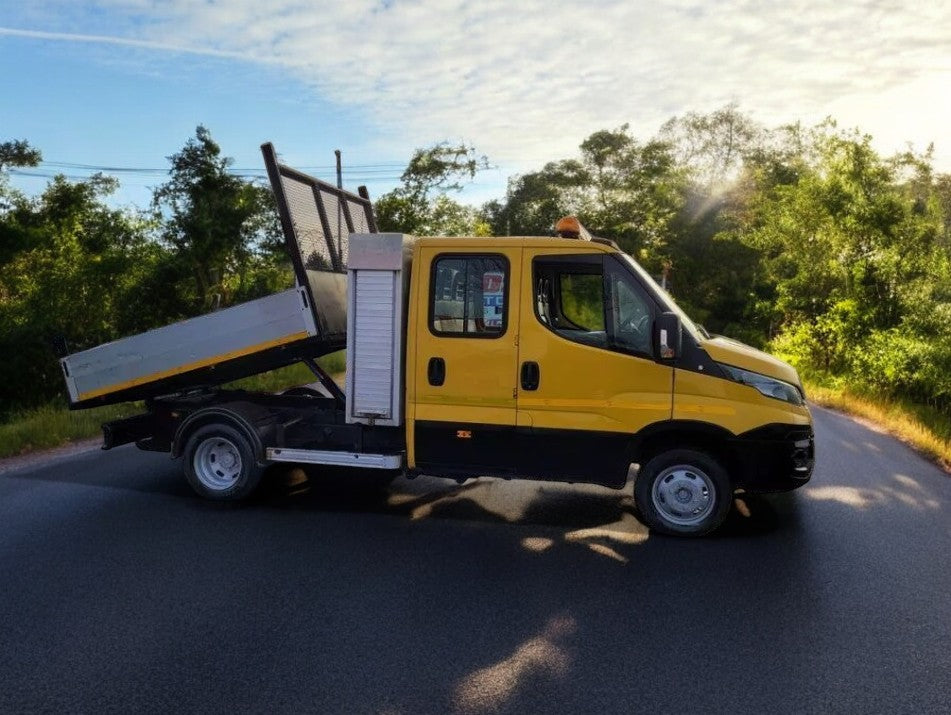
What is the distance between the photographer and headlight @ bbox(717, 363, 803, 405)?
5.98 metres

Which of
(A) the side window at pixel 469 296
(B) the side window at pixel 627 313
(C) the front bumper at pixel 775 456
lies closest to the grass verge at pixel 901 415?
(C) the front bumper at pixel 775 456

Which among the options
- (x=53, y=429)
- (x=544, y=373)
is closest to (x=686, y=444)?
(x=544, y=373)

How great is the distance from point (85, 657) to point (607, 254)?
14.4ft

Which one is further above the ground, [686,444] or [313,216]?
[313,216]

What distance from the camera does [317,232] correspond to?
7.41m

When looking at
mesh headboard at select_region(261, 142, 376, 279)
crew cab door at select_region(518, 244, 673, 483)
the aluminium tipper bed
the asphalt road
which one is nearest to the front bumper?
the asphalt road

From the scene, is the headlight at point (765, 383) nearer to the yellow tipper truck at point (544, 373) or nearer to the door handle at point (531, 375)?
the yellow tipper truck at point (544, 373)

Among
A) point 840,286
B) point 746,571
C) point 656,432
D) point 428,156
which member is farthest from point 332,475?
point 428,156

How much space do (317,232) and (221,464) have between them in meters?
2.36

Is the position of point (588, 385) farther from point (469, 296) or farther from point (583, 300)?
point (469, 296)

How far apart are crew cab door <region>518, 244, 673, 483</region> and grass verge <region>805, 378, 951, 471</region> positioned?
5.28 metres

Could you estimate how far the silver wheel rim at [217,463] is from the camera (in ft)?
23.7

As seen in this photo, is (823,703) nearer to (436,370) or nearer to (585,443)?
(585,443)

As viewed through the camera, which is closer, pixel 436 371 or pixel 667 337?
pixel 667 337
